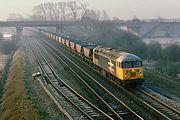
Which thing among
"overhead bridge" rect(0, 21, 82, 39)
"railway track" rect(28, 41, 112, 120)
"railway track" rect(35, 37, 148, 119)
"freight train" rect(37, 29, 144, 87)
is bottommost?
"railway track" rect(28, 41, 112, 120)

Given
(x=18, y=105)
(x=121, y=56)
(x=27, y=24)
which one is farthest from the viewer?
(x=27, y=24)

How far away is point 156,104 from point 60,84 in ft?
37.6

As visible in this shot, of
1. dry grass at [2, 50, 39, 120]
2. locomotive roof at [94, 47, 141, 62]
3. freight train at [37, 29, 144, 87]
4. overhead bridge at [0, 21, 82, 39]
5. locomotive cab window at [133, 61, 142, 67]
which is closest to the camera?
dry grass at [2, 50, 39, 120]

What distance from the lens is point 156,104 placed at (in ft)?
75.5

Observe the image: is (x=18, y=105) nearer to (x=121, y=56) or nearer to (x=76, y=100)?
(x=76, y=100)

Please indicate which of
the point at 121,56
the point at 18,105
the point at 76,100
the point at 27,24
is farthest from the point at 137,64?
the point at 27,24

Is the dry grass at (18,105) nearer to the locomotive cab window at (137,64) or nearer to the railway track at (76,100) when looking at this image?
the railway track at (76,100)

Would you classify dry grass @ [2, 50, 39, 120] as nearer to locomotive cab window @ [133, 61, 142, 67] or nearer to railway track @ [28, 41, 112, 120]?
railway track @ [28, 41, 112, 120]

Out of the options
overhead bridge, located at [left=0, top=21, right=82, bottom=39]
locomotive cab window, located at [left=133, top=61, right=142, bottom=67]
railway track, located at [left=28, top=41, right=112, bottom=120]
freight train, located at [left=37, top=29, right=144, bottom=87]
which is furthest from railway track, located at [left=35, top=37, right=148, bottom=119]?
overhead bridge, located at [left=0, top=21, right=82, bottom=39]

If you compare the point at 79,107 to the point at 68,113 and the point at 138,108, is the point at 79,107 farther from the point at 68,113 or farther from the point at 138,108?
the point at 138,108

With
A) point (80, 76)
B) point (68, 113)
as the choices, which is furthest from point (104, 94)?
point (80, 76)

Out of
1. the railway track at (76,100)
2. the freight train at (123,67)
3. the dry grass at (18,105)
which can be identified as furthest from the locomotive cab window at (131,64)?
the dry grass at (18,105)

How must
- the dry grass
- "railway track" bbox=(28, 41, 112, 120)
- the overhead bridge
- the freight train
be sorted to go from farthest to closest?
1. the overhead bridge
2. the freight train
3. the dry grass
4. "railway track" bbox=(28, 41, 112, 120)

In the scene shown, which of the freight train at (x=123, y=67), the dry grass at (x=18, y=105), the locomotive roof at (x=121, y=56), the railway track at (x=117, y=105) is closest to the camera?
the railway track at (x=117, y=105)
